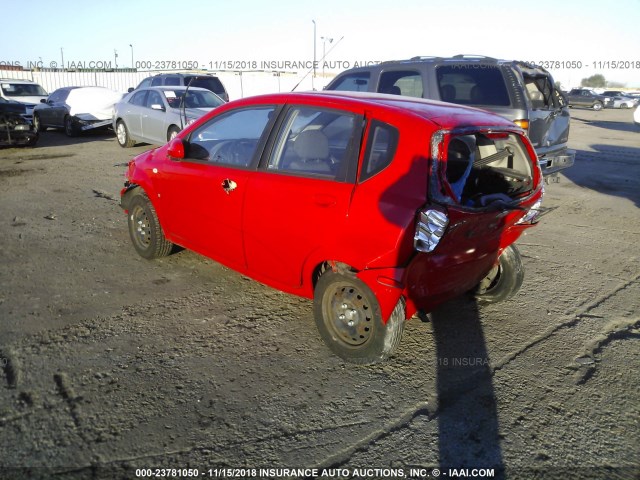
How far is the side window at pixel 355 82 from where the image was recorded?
873cm

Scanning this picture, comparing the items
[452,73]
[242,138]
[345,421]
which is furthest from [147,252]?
[452,73]

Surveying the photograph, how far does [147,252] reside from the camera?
5.34 meters

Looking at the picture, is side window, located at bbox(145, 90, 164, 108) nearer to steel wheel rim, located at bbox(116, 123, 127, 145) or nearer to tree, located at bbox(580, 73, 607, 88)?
steel wheel rim, located at bbox(116, 123, 127, 145)

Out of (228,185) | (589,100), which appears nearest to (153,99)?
(228,185)

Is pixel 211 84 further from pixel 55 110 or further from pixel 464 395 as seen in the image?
pixel 464 395

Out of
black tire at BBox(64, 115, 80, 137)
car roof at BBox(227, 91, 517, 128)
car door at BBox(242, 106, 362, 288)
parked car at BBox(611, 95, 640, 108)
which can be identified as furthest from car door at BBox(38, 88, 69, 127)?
parked car at BBox(611, 95, 640, 108)

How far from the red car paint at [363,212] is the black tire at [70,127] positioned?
13533mm

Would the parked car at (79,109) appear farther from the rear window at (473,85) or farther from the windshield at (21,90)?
the rear window at (473,85)

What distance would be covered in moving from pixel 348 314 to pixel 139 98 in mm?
11852

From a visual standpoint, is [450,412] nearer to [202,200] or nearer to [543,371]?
[543,371]

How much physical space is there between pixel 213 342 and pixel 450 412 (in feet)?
5.50

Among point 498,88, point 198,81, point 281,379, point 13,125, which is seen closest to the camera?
point 281,379

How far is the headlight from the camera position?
302 centimetres

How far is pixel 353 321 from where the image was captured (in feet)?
11.6
